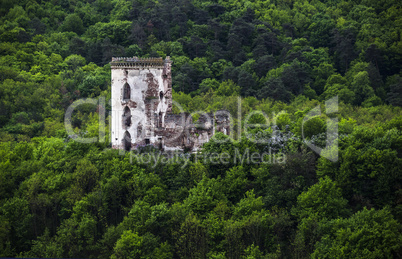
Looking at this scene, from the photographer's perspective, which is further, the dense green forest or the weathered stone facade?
the weathered stone facade

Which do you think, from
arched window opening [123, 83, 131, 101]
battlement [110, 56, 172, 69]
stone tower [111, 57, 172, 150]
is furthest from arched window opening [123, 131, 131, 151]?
battlement [110, 56, 172, 69]

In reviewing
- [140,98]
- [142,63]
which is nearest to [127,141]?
[140,98]

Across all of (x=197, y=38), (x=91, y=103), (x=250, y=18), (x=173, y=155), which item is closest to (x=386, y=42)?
(x=250, y=18)

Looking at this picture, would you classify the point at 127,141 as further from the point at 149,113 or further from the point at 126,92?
the point at 126,92

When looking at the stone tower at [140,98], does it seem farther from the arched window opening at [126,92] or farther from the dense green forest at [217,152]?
the dense green forest at [217,152]

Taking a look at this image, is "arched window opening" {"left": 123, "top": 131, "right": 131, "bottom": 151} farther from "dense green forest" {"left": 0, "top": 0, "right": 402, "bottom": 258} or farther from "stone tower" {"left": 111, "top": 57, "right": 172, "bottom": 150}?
"dense green forest" {"left": 0, "top": 0, "right": 402, "bottom": 258}

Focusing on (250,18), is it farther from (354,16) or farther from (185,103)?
(185,103)
